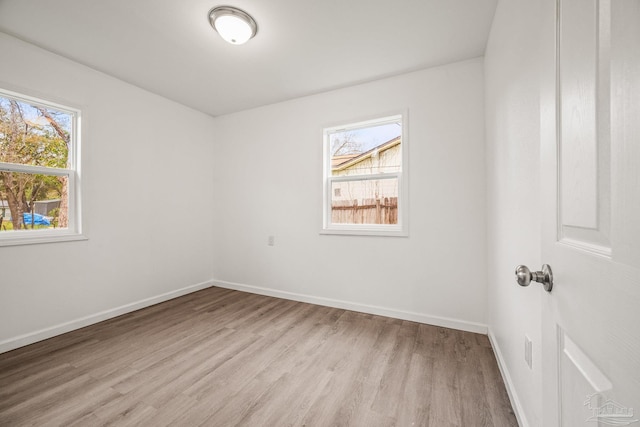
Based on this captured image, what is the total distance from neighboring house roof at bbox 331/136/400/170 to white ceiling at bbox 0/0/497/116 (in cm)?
73

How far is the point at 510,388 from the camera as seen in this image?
5.03ft

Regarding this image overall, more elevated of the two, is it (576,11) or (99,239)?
(576,11)

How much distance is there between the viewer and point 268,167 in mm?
3514

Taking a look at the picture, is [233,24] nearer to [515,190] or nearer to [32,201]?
[515,190]

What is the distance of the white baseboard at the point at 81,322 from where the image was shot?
2.13m

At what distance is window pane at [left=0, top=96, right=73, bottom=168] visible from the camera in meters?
2.20

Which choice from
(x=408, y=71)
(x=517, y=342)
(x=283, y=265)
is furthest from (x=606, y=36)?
(x=283, y=265)

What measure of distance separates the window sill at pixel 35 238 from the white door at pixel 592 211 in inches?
139

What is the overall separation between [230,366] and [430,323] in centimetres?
191

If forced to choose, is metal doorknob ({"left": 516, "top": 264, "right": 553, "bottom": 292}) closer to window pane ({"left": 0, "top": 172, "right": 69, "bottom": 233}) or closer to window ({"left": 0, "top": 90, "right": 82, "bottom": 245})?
window ({"left": 0, "top": 90, "right": 82, "bottom": 245})

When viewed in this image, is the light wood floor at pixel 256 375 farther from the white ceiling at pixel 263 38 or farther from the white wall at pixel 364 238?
the white ceiling at pixel 263 38

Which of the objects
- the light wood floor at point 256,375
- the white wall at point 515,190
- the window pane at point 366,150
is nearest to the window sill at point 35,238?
the light wood floor at point 256,375

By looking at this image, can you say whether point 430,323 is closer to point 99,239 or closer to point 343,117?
point 343,117

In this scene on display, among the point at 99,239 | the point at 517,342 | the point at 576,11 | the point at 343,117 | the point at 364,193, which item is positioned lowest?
the point at 517,342
